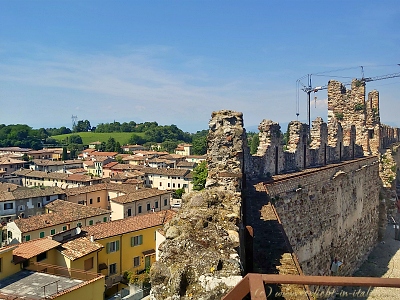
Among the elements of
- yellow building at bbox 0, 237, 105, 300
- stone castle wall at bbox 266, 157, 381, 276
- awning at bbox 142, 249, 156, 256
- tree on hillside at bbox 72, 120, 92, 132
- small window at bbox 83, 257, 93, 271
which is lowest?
awning at bbox 142, 249, 156, 256

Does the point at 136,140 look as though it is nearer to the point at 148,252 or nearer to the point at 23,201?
the point at 23,201

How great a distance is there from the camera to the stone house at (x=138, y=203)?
124 feet

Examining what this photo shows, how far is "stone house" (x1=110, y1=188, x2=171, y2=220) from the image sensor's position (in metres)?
37.7

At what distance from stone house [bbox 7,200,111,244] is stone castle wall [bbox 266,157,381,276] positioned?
2208 centimetres

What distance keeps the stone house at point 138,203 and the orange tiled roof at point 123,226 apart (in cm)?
906

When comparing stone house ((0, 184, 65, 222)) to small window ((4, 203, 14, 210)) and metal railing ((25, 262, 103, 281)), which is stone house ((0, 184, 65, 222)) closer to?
small window ((4, 203, 14, 210))

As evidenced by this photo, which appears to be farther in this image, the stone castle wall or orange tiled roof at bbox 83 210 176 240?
orange tiled roof at bbox 83 210 176 240

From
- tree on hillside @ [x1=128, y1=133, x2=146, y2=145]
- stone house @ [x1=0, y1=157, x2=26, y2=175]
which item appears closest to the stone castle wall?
stone house @ [x1=0, y1=157, x2=26, y2=175]

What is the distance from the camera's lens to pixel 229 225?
481 centimetres

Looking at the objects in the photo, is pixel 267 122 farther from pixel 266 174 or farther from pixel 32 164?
pixel 32 164

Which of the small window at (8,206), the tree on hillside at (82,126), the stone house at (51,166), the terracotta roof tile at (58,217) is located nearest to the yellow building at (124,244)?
the terracotta roof tile at (58,217)

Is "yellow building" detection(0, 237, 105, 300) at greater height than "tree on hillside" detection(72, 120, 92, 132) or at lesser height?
lesser

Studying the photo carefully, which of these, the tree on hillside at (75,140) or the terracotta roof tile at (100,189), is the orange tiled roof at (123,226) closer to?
the terracotta roof tile at (100,189)

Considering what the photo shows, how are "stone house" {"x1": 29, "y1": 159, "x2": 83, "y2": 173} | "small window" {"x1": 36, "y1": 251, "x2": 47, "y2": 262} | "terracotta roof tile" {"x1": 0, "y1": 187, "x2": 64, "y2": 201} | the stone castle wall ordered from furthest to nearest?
1. "stone house" {"x1": 29, "y1": 159, "x2": 83, "y2": 173}
2. "terracotta roof tile" {"x1": 0, "y1": 187, "x2": 64, "y2": 201}
3. "small window" {"x1": 36, "y1": 251, "x2": 47, "y2": 262}
4. the stone castle wall
